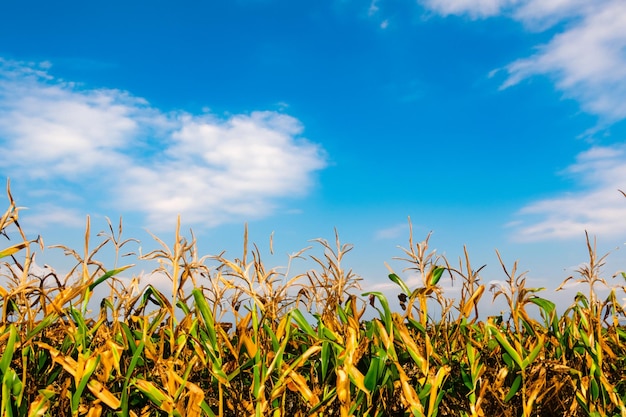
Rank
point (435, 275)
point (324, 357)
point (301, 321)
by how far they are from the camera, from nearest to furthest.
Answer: point (324, 357)
point (301, 321)
point (435, 275)

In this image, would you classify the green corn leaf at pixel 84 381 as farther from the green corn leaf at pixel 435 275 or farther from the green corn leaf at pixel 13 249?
the green corn leaf at pixel 435 275

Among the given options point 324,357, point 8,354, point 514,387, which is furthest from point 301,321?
point 8,354

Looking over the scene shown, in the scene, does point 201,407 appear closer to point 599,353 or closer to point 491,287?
point 491,287

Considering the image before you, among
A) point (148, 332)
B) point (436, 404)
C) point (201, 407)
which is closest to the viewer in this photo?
point (201, 407)

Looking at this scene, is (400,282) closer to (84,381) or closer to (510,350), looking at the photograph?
(510,350)

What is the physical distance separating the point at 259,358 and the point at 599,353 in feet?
5.60

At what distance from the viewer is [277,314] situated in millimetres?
2693

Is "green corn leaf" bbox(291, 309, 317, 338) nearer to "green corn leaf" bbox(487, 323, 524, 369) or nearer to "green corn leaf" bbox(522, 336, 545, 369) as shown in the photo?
"green corn leaf" bbox(487, 323, 524, 369)

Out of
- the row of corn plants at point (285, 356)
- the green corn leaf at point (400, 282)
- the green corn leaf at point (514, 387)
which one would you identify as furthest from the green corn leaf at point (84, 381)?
the green corn leaf at point (514, 387)

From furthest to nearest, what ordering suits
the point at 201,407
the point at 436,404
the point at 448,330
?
the point at 448,330
the point at 436,404
the point at 201,407

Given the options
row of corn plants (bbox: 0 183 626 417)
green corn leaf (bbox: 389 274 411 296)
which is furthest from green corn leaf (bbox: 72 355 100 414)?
green corn leaf (bbox: 389 274 411 296)

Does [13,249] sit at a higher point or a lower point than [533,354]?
higher

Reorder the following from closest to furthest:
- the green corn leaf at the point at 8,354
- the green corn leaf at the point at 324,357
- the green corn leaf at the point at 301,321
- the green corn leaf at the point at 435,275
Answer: the green corn leaf at the point at 8,354 < the green corn leaf at the point at 324,357 < the green corn leaf at the point at 301,321 < the green corn leaf at the point at 435,275

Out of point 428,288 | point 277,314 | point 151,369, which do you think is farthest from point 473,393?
point 151,369
